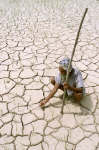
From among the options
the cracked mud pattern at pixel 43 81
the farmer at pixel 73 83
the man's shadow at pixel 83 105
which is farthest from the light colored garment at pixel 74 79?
the cracked mud pattern at pixel 43 81

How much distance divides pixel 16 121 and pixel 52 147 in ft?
1.74

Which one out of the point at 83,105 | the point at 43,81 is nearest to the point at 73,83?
the point at 83,105

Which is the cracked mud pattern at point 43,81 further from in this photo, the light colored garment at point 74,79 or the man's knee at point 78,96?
the light colored garment at point 74,79

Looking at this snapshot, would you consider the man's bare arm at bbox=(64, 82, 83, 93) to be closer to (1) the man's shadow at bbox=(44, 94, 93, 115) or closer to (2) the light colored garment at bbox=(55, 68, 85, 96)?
(2) the light colored garment at bbox=(55, 68, 85, 96)

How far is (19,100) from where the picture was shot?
2.33 meters

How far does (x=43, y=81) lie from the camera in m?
2.63

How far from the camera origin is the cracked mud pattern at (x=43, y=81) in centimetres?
188

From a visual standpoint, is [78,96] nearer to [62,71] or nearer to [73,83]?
[73,83]

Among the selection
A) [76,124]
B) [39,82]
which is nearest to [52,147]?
[76,124]

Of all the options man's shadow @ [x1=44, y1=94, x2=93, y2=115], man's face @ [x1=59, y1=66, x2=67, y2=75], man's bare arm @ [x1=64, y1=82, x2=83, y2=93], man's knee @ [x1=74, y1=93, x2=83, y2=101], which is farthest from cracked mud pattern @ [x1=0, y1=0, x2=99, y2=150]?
man's face @ [x1=59, y1=66, x2=67, y2=75]

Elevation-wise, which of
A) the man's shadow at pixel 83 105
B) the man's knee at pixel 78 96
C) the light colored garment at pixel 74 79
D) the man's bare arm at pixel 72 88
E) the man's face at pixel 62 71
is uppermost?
the man's face at pixel 62 71

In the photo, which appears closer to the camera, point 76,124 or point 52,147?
point 52,147

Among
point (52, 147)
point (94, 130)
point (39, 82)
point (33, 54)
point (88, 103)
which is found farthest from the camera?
point (33, 54)

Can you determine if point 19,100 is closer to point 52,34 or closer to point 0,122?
point 0,122
